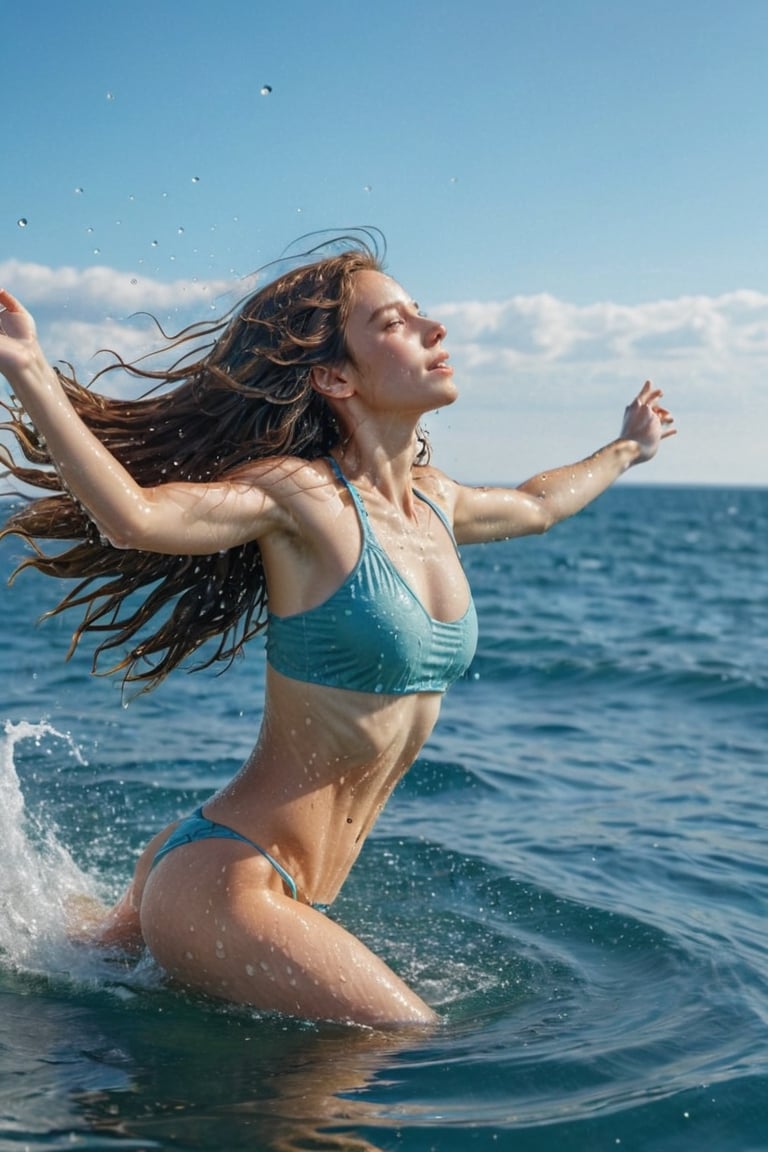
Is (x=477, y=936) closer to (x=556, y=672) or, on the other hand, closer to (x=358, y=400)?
(x=358, y=400)

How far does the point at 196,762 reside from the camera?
27.6 ft

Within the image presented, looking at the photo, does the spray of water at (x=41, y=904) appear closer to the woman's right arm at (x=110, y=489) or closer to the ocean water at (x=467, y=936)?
the ocean water at (x=467, y=936)

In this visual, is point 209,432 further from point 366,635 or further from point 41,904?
point 41,904

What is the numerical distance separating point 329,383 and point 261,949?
1663 millimetres

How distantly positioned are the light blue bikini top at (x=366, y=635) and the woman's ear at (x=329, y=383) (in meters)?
0.23

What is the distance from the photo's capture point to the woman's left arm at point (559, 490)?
4.81 m

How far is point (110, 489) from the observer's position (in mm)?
3559

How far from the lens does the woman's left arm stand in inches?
189

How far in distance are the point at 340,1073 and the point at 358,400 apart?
6.31 feet

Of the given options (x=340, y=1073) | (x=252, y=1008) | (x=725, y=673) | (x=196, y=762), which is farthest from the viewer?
(x=725, y=673)

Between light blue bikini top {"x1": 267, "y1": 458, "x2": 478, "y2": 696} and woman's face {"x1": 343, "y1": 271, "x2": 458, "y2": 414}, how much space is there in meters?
0.28

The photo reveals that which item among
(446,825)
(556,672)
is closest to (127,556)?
(446,825)

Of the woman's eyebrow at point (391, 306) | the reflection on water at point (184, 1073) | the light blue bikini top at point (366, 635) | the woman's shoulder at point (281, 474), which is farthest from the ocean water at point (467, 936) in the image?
the woman's eyebrow at point (391, 306)

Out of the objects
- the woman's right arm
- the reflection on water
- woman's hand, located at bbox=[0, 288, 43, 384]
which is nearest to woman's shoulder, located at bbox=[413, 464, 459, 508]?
the woman's right arm
